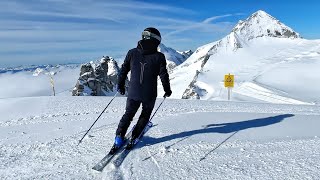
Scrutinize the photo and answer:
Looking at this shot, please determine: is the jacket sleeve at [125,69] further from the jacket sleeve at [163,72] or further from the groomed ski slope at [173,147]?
the groomed ski slope at [173,147]

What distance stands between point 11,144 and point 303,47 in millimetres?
133154

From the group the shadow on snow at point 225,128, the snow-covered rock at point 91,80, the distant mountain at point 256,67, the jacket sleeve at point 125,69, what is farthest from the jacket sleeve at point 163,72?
the snow-covered rock at point 91,80

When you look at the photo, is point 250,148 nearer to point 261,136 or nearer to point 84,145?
A: point 261,136

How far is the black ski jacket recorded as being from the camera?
6213mm

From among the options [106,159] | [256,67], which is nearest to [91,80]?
[256,67]

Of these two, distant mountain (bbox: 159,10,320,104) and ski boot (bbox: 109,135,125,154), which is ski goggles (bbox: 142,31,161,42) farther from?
distant mountain (bbox: 159,10,320,104)

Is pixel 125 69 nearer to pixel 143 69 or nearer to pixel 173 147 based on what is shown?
pixel 143 69

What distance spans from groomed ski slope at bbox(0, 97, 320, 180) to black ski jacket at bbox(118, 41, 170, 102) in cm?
105

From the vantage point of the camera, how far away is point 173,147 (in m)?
6.38

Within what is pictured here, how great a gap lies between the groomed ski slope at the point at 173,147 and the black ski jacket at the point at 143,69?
1051mm

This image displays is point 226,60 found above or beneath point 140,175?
beneath

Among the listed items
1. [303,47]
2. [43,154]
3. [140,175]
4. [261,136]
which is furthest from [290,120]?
[303,47]

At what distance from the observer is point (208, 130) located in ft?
25.6

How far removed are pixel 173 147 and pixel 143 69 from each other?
1613 mm
